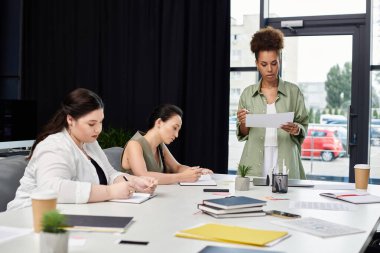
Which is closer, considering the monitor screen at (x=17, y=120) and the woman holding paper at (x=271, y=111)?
the woman holding paper at (x=271, y=111)

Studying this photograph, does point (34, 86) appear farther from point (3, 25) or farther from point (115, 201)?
point (115, 201)

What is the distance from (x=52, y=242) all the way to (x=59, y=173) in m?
0.81

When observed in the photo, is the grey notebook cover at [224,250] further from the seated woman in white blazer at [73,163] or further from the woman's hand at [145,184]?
the woman's hand at [145,184]

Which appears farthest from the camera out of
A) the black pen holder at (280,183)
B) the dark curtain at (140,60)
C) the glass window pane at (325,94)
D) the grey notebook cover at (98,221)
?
the dark curtain at (140,60)

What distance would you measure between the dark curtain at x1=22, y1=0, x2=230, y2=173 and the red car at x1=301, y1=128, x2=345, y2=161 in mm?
850

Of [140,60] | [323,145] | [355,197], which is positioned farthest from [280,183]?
[140,60]

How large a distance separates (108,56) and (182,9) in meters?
1.02

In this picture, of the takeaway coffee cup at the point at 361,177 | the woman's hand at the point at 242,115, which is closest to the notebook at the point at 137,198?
the woman's hand at the point at 242,115

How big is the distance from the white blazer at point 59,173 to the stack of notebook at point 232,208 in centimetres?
53

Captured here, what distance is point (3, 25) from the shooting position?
19.0 feet

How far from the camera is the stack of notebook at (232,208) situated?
1.79 m

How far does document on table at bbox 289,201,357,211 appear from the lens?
205 centimetres

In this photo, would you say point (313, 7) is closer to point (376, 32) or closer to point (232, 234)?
point (376, 32)

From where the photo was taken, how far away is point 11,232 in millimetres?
1483
